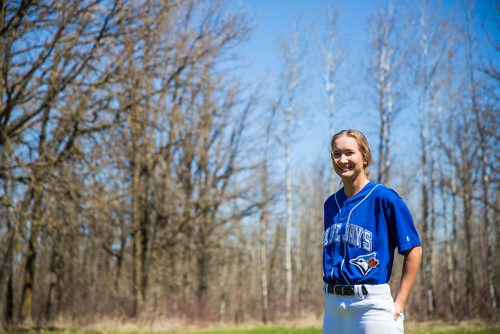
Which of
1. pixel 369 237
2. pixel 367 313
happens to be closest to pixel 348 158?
pixel 369 237

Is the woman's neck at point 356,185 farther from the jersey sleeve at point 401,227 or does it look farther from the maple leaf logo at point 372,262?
the maple leaf logo at point 372,262

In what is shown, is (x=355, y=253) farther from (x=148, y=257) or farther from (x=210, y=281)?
(x=210, y=281)

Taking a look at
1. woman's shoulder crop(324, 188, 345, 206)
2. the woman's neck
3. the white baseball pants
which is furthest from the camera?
woman's shoulder crop(324, 188, 345, 206)

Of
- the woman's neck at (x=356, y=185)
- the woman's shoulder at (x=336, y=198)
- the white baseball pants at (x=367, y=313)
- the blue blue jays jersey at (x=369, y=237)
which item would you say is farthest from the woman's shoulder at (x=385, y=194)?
the white baseball pants at (x=367, y=313)

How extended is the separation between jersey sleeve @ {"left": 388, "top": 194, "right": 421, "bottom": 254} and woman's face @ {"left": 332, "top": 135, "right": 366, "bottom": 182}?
24 cm

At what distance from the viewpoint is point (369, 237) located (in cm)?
249

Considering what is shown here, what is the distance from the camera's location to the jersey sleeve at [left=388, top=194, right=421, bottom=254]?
2455 millimetres

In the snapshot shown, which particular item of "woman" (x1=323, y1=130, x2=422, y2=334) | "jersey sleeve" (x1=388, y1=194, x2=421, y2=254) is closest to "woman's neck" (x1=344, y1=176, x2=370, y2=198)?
"woman" (x1=323, y1=130, x2=422, y2=334)

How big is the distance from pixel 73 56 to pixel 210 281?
14.3m

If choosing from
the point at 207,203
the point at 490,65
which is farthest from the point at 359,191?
the point at 207,203

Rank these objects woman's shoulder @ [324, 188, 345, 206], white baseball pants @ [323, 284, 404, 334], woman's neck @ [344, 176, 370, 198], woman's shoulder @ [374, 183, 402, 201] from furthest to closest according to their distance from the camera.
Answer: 1. woman's shoulder @ [324, 188, 345, 206]
2. woman's neck @ [344, 176, 370, 198]
3. woman's shoulder @ [374, 183, 402, 201]
4. white baseball pants @ [323, 284, 404, 334]

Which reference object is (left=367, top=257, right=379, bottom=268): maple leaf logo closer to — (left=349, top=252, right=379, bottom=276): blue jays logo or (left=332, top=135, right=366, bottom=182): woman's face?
(left=349, top=252, right=379, bottom=276): blue jays logo

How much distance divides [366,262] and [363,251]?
5 cm

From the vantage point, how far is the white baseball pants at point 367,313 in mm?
2363
